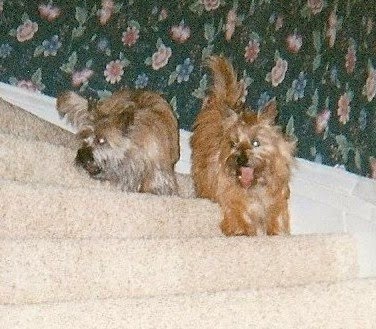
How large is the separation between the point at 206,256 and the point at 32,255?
1.67 ft

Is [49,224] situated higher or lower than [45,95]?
higher

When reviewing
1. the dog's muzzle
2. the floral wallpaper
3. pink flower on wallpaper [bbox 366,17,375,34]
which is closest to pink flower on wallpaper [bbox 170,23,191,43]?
the floral wallpaper

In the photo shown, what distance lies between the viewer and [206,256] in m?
1.88

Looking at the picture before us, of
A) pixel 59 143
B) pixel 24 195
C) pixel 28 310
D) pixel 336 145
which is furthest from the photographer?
pixel 336 145

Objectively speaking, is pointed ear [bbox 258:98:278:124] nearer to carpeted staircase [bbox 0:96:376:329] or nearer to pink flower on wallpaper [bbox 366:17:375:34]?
carpeted staircase [bbox 0:96:376:329]

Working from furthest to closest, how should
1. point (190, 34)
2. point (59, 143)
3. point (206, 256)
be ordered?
point (190, 34)
point (59, 143)
point (206, 256)

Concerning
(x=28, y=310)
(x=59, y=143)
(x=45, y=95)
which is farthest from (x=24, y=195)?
(x=45, y=95)

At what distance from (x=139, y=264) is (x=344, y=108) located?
47.6 inches

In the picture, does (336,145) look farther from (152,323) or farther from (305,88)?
(152,323)

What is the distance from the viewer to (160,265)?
1798 millimetres

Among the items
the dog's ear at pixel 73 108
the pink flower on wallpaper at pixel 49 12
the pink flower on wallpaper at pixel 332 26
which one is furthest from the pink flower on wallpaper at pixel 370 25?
the pink flower on wallpaper at pixel 49 12

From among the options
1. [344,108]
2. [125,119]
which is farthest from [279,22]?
[125,119]

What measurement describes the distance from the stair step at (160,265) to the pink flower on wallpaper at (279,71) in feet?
2.53

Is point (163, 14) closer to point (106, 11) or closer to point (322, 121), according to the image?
point (106, 11)
